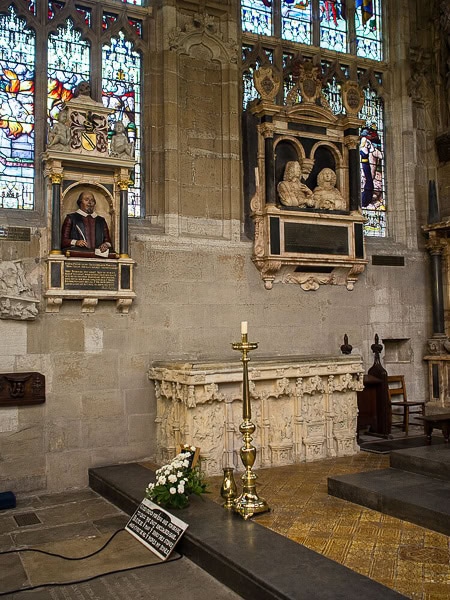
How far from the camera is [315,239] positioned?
9.48 m

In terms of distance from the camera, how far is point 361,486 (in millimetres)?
6234

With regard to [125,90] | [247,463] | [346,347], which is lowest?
[247,463]

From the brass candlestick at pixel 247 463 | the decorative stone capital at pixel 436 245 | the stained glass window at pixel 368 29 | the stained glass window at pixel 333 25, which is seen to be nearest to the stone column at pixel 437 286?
the decorative stone capital at pixel 436 245

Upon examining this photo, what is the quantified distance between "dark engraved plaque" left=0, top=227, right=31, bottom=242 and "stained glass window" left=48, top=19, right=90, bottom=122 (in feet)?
5.43

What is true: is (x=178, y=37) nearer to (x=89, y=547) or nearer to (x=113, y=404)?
(x=113, y=404)

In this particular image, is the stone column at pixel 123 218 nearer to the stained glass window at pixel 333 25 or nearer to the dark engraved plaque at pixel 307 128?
the dark engraved plaque at pixel 307 128

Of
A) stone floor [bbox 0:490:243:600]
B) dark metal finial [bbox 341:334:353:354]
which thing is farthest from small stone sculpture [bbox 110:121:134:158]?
stone floor [bbox 0:490:243:600]

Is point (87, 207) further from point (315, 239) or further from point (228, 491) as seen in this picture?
point (228, 491)

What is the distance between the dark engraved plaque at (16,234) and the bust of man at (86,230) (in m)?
0.42

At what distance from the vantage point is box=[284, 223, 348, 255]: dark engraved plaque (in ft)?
30.4

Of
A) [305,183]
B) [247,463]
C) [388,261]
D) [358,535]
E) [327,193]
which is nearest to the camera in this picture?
[358,535]

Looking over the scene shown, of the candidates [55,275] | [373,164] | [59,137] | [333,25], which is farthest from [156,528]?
[333,25]

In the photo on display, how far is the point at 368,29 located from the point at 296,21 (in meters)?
1.44

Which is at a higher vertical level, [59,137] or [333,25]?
[333,25]
